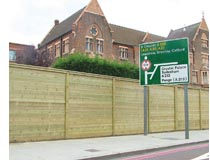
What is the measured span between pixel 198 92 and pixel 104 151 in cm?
1329

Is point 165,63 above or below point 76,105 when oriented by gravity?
above

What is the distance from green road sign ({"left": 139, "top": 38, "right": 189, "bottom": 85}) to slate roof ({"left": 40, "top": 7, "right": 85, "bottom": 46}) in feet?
98.8

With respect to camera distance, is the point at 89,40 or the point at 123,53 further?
the point at 123,53

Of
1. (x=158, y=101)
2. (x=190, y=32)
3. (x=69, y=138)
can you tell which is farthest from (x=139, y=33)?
(x=69, y=138)

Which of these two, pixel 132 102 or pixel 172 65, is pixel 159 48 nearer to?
pixel 172 65

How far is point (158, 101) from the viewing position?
19.1 metres

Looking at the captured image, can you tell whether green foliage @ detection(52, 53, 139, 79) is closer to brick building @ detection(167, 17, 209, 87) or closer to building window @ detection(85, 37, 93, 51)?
building window @ detection(85, 37, 93, 51)

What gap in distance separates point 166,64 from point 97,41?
31.3 meters

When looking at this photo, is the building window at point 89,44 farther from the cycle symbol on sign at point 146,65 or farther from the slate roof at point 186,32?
the cycle symbol on sign at point 146,65

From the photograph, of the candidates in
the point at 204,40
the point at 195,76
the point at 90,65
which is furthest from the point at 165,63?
the point at 204,40

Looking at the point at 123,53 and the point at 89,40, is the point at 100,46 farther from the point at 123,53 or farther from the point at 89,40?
the point at 123,53

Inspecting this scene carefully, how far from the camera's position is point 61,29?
51.8 m

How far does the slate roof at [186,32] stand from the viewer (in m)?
63.2

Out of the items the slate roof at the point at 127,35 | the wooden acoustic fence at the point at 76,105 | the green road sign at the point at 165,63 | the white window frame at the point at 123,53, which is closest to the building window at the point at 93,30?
the slate roof at the point at 127,35
